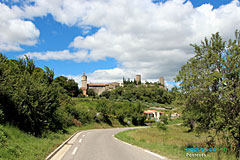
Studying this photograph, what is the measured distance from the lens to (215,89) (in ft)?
35.8

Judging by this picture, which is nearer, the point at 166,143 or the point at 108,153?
the point at 108,153

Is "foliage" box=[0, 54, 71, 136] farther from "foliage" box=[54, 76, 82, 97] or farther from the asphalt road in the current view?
"foliage" box=[54, 76, 82, 97]

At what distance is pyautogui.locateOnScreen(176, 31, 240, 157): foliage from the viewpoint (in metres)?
10.2

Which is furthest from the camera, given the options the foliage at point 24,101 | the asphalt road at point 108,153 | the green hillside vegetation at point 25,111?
the foliage at point 24,101

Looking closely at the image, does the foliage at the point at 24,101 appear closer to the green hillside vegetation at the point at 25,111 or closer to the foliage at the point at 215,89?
the green hillside vegetation at the point at 25,111

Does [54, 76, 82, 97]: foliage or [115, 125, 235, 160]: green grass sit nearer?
[115, 125, 235, 160]: green grass

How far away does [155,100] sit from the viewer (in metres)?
116

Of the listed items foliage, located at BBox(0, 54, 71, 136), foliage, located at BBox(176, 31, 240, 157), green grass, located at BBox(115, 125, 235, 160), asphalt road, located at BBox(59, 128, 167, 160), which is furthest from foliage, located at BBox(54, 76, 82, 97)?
foliage, located at BBox(176, 31, 240, 157)

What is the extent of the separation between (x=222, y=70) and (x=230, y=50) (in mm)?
1229

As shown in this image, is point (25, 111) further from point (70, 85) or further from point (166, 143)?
point (70, 85)

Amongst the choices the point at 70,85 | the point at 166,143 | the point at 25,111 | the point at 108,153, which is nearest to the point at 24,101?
the point at 25,111

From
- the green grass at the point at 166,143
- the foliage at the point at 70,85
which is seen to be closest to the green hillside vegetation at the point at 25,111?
the green grass at the point at 166,143

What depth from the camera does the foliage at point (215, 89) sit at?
33.3 feet

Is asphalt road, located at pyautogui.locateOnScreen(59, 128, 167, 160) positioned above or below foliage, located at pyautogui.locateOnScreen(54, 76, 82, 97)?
below
